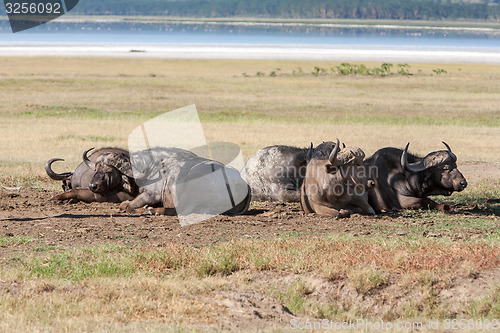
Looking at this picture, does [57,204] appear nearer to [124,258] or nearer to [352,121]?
[124,258]

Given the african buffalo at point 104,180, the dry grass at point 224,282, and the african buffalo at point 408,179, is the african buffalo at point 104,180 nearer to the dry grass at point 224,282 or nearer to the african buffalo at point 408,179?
the dry grass at point 224,282

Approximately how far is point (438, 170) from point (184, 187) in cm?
412

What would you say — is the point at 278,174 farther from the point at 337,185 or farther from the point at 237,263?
the point at 237,263

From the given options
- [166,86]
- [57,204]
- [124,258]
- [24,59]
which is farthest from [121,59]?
[124,258]

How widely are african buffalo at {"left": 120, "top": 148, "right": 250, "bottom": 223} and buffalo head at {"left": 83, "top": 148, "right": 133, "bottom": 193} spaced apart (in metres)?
0.18

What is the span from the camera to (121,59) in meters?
70.5

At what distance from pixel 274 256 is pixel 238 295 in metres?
1.37

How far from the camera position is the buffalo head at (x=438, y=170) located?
41.7ft

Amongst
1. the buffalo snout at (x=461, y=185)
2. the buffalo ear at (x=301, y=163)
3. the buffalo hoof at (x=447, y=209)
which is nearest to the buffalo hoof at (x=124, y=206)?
the buffalo ear at (x=301, y=163)

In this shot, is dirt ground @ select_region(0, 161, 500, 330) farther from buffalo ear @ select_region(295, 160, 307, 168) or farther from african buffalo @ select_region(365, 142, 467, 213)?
buffalo ear @ select_region(295, 160, 307, 168)

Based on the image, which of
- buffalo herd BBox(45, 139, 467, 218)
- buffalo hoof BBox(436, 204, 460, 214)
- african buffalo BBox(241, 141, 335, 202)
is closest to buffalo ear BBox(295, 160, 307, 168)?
african buffalo BBox(241, 141, 335, 202)

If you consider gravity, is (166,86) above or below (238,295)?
below

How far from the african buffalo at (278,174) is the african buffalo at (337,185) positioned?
1536 millimetres

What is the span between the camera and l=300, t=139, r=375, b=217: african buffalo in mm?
11844
